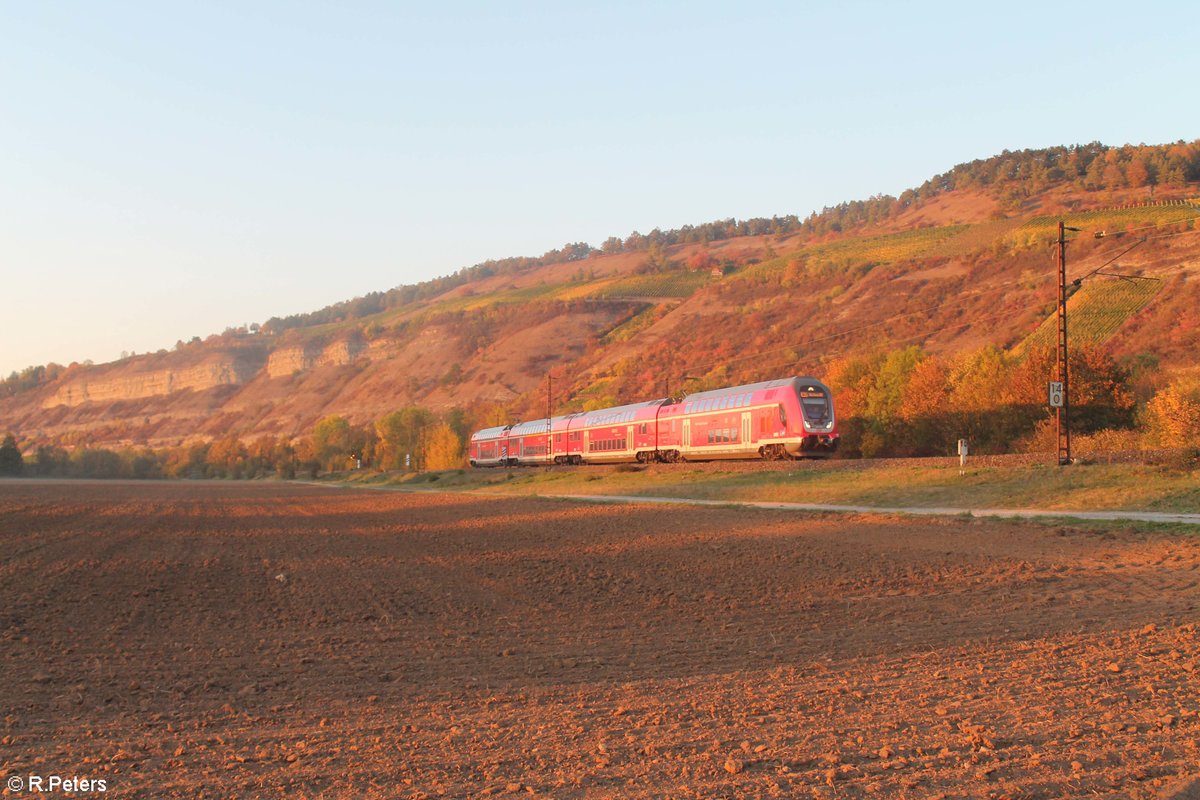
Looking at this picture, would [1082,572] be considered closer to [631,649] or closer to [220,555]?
[631,649]

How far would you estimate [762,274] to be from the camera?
166m

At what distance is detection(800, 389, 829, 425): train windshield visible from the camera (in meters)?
41.3

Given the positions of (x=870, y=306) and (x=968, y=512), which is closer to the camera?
(x=968, y=512)

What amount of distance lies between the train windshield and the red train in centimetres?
4

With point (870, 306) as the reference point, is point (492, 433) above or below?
below

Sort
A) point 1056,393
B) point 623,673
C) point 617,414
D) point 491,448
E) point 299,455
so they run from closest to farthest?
point 623,673 → point 1056,393 → point 617,414 → point 491,448 → point 299,455

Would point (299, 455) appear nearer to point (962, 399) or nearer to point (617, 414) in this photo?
point (617, 414)

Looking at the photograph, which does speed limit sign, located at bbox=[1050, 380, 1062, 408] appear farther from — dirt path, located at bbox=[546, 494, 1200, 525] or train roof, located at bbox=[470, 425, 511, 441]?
train roof, located at bbox=[470, 425, 511, 441]

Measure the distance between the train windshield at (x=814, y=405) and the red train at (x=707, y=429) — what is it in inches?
1.7

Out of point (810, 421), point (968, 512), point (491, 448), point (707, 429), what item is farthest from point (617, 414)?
point (968, 512)

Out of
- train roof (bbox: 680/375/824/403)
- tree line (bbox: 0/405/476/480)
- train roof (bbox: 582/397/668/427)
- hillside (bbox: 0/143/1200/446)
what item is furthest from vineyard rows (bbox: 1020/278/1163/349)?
tree line (bbox: 0/405/476/480)

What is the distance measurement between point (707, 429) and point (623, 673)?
38.9 meters

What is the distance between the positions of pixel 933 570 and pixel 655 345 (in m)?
128

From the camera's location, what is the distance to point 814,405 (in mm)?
41688
